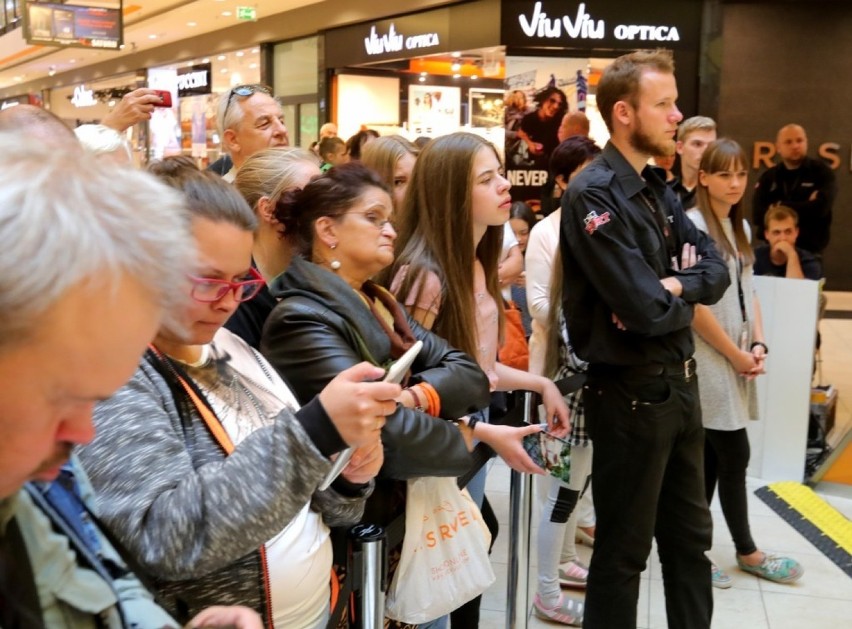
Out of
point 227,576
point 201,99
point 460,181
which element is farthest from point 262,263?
point 201,99

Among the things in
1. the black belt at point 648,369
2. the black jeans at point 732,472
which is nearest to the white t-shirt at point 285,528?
the black belt at point 648,369

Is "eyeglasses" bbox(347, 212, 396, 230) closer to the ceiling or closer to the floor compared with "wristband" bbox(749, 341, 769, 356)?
closer to the ceiling

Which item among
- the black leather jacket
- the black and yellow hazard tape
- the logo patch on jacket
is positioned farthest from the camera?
the black and yellow hazard tape

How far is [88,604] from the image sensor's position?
3.03 feet

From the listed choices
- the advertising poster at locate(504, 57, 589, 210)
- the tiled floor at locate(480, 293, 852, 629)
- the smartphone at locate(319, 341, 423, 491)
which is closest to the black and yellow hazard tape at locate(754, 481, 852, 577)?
the tiled floor at locate(480, 293, 852, 629)

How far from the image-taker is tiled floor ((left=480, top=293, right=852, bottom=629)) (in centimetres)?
332

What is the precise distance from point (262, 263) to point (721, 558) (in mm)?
2544

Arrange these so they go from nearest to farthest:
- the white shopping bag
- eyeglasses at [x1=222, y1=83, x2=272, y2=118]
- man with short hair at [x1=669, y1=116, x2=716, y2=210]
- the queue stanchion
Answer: the queue stanchion, the white shopping bag, eyeglasses at [x1=222, y1=83, x2=272, y2=118], man with short hair at [x1=669, y1=116, x2=716, y2=210]

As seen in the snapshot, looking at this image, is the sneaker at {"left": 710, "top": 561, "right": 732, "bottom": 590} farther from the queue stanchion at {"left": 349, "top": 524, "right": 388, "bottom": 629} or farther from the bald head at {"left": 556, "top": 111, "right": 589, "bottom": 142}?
the bald head at {"left": 556, "top": 111, "right": 589, "bottom": 142}

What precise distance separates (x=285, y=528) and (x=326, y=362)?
1.37 feet

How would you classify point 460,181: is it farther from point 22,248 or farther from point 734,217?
point 22,248

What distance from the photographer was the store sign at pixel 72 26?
1314 centimetres

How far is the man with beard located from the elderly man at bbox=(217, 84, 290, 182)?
124cm

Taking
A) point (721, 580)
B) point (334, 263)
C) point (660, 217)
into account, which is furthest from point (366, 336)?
point (721, 580)
